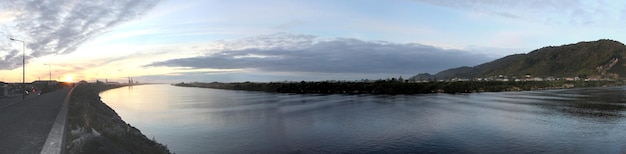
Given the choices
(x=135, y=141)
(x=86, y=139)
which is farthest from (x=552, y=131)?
(x=86, y=139)

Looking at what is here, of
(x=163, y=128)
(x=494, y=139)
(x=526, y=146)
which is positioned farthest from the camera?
(x=163, y=128)

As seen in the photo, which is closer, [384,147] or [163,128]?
[384,147]

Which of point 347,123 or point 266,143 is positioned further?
point 347,123

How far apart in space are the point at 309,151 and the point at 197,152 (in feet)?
17.0

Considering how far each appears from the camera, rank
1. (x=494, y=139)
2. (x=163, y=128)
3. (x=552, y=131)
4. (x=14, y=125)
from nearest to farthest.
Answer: (x=14, y=125), (x=494, y=139), (x=552, y=131), (x=163, y=128)

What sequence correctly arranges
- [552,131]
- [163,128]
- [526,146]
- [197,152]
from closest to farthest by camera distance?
[197,152], [526,146], [552,131], [163,128]

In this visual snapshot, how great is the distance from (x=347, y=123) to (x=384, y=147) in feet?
31.7

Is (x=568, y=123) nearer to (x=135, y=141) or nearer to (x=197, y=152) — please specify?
(x=197, y=152)

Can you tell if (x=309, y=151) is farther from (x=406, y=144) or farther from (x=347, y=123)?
(x=347, y=123)

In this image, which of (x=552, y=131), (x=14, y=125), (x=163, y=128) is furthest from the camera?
(x=163, y=128)

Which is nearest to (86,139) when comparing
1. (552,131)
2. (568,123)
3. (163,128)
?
(163,128)

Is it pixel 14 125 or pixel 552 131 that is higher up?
pixel 14 125

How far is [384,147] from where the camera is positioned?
63.5ft

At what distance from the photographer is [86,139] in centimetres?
1155
